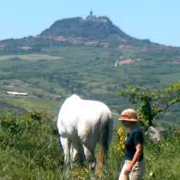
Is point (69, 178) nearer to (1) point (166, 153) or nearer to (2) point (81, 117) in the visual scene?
(2) point (81, 117)

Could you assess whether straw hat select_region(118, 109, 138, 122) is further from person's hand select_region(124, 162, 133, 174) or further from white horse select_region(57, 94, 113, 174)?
white horse select_region(57, 94, 113, 174)

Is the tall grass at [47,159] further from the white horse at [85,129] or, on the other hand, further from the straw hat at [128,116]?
the straw hat at [128,116]

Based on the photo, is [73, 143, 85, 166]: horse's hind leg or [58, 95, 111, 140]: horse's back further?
[73, 143, 85, 166]: horse's hind leg

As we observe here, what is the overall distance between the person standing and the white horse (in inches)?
73.0

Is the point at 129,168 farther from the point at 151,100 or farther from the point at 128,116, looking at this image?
the point at 151,100

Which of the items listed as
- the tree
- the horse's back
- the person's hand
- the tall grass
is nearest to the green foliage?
the tall grass

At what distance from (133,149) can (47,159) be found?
109 inches

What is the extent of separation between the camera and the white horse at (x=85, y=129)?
11.7 m

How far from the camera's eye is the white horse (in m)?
11.7

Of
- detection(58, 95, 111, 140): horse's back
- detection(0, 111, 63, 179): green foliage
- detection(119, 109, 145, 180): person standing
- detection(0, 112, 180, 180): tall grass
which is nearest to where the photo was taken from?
detection(119, 109, 145, 180): person standing

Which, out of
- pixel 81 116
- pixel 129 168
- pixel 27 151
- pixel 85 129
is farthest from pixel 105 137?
pixel 129 168

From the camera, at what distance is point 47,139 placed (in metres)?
13.4

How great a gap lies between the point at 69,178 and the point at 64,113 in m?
3.62

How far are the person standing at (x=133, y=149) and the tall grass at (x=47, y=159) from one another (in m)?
0.66
